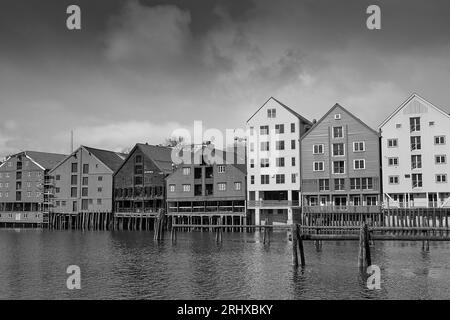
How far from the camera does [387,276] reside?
1373 inches

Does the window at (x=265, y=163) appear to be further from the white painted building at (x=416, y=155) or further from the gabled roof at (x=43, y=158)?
the gabled roof at (x=43, y=158)

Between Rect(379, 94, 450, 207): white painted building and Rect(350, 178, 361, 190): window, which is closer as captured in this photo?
Rect(379, 94, 450, 207): white painted building

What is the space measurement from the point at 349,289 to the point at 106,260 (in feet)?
77.9

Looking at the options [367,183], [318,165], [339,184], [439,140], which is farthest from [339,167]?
[439,140]

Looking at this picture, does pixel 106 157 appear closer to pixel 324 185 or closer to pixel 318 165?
pixel 318 165

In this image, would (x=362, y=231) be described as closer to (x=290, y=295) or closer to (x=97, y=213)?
(x=290, y=295)

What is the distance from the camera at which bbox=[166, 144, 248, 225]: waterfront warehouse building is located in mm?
88938

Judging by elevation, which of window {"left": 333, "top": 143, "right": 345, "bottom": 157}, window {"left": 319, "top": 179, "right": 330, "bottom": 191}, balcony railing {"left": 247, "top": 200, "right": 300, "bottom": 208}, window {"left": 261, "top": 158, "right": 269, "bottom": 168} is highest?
window {"left": 333, "top": 143, "right": 345, "bottom": 157}

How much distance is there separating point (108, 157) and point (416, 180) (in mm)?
64866

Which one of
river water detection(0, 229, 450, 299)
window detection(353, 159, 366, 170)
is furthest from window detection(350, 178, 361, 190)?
river water detection(0, 229, 450, 299)

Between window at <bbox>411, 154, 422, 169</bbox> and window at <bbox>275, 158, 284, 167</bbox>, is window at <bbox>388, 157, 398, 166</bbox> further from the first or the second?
window at <bbox>275, 158, 284, 167</bbox>

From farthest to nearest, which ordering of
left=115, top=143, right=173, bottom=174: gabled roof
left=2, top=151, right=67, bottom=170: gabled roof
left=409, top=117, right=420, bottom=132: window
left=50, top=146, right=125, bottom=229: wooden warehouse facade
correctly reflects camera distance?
left=2, top=151, right=67, bottom=170: gabled roof
left=50, top=146, right=125, bottom=229: wooden warehouse facade
left=115, top=143, right=173, bottom=174: gabled roof
left=409, top=117, right=420, bottom=132: window

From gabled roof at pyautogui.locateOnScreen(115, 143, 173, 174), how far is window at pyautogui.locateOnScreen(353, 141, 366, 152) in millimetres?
37725
